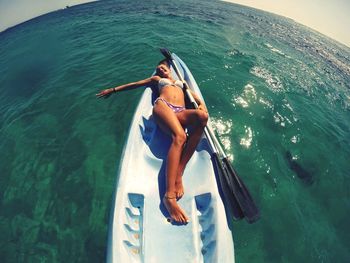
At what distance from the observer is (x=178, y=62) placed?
7.15m

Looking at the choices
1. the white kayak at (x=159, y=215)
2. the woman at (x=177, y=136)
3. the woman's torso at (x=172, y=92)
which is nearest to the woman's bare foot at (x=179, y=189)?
the woman at (x=177, y=136)

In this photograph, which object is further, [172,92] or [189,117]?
[172,92]

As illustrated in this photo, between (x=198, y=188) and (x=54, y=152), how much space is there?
421cm

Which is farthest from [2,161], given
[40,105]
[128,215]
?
[128,215]

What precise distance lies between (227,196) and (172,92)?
2433 millimetres

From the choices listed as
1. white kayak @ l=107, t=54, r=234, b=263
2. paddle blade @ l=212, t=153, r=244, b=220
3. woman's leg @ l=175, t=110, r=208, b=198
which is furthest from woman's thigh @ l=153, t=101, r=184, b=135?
→ paddle blade @ l=212, t=153, r=244, b=220

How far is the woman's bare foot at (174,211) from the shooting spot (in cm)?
311

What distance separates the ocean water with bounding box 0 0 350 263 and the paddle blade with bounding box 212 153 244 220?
1083mm

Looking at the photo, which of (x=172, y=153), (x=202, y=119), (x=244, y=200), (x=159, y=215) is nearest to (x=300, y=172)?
(x=244, y=200)

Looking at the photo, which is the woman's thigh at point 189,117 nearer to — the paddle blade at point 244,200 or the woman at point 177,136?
the woman at point 177,136

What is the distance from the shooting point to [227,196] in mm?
3383

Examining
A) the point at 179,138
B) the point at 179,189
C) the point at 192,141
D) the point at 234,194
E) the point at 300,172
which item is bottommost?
the point at 300,172

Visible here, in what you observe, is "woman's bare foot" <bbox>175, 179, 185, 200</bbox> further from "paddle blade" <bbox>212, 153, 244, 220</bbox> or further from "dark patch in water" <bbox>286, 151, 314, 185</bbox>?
"dark patch in water" <bbox>286, 151, 314, 185</bbox>

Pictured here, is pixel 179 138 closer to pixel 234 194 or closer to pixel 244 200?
pixel 234 194
